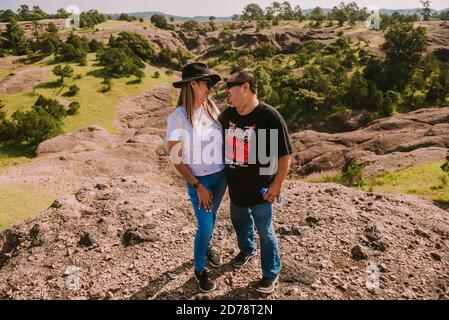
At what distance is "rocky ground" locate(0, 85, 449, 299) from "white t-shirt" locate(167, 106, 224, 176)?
6.89ft

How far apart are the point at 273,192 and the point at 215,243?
2.73 metres

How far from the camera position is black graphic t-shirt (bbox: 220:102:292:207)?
4.86m

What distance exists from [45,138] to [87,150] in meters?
7.57

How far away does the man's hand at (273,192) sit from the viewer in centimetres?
498

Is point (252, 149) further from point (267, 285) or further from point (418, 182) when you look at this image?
point (418, 182)

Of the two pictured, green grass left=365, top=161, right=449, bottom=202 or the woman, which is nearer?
the woman

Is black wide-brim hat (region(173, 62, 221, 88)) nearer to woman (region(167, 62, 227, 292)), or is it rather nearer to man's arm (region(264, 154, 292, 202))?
woman (region(167, 62, 227, 292))

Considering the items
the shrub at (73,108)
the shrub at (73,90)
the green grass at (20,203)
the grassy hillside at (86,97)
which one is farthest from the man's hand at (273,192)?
the shrub at (73,90)

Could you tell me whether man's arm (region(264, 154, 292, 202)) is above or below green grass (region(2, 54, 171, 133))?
above

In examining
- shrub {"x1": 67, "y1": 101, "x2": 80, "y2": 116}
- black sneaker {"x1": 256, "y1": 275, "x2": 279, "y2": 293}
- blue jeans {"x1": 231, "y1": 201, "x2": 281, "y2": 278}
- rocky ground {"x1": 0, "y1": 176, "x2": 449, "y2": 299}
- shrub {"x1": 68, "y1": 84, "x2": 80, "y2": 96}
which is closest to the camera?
blue jeans {"x1": 231, "y1": 201, "x2": 281, "y2": 278}

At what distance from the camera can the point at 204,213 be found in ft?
17.0

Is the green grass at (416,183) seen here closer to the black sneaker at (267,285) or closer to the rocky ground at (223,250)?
the rocky ground at (223,250)

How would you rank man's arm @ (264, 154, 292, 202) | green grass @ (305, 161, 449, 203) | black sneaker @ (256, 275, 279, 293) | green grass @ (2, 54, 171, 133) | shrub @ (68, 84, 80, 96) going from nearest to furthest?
1. man's arm @ (264, 154, 292, 202)
2. black sneaker @ (256, 275, 279, 293)
3. green grass @ (305, 161, 449, 203)
4. green grass @ (2, 54, 171, 133)
5. shrub @ (68, 84, 80, 96)

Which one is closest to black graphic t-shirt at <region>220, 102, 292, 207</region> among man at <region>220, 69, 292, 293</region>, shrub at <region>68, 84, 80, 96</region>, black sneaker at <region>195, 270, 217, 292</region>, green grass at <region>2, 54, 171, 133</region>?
man at <region>220, 69, 292, 293</region>
